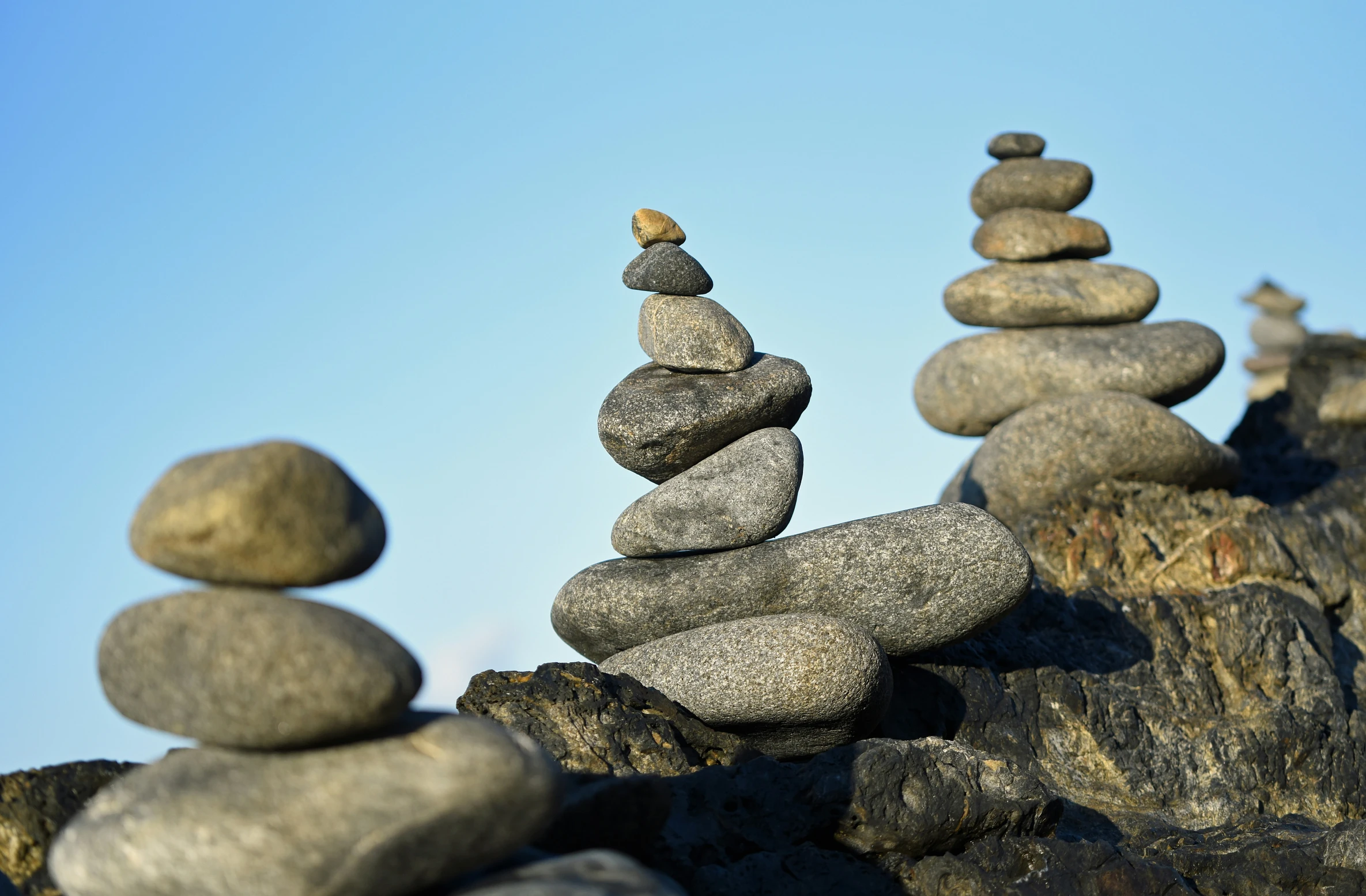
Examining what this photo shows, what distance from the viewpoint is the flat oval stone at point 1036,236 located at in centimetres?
1416

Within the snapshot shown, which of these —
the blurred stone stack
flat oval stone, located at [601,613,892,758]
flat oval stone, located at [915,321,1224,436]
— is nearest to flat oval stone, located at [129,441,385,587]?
flat oval stone, located at [601,613,892,758]

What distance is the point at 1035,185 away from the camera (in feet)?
47.0

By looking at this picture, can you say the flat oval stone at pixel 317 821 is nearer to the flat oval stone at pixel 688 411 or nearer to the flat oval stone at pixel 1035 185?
the flat oval stone at pixel 688 411

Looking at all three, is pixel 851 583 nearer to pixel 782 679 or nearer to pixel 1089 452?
pixel 782 679

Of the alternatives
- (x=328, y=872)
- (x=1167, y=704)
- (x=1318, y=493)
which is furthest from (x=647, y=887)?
(x=1318, y=493)

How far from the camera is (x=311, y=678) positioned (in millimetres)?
4383

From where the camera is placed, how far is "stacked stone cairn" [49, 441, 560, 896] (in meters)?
4.25

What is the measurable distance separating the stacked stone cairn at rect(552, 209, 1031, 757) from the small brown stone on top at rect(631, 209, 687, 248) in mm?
12

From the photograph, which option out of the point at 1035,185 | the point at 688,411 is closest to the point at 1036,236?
the point at 1035,185

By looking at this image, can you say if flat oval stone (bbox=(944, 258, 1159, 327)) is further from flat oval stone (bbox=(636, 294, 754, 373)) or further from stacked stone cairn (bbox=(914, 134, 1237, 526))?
flat oval stone (bbox=(636, 294, 754, 373))

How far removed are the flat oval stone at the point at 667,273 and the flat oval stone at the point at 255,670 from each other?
470cm

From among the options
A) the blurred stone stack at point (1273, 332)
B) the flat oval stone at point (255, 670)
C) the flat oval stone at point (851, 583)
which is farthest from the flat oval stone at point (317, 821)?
the blurred stone stack at point (1273, 332)

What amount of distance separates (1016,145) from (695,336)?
717cm

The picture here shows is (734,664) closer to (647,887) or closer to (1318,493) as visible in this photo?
(647,887)
